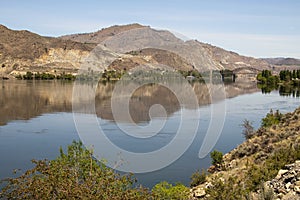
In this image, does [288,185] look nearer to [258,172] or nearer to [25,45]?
[258,172]

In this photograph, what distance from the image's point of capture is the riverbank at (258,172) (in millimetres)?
7980

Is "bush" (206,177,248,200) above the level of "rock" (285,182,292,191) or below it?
below

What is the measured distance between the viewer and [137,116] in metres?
28.6

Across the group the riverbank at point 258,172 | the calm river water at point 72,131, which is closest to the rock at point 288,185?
the riverbank at point 258,172

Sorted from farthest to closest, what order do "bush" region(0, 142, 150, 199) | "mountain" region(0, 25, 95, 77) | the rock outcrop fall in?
"mountain" region(0, 25, 95, 77) < the rock outcrop < "bush" region(0, 142, 150, 199)

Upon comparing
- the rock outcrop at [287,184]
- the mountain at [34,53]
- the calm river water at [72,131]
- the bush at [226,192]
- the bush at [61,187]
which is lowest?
the calm river water at [72,131]

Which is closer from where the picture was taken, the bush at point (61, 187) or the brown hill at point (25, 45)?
the bush at point (61, 187)

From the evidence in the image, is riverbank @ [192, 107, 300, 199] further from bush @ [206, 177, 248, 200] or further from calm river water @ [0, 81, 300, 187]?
calm river water @ [0, 81, 300, 187]

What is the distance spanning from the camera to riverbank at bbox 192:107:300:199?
7980 millimetres

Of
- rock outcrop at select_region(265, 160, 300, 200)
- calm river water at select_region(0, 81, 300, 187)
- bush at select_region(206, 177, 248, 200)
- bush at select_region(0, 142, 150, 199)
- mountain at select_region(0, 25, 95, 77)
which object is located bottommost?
calm river water at select_region(0, 81, 300, 187)

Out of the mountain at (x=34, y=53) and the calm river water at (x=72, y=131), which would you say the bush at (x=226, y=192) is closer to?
the calm river water at (x=72, y=131)

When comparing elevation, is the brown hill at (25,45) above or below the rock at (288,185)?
above

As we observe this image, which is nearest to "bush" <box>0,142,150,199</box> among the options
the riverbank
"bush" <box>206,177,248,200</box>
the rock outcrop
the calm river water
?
"bush" <box>206,177,248,200</box>

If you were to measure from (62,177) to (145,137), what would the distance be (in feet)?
49.0
